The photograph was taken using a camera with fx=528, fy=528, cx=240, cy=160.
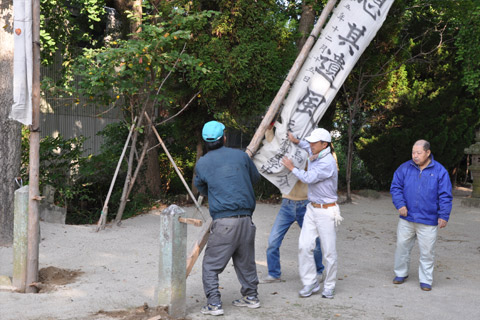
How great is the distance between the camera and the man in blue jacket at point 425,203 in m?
5.70

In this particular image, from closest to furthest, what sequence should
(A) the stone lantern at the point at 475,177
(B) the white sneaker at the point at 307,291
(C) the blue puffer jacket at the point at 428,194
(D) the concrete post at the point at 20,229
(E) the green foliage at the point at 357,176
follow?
(B) the white sneaker at the point at 307,291, (D) the concrete post at the point at 20,229, (C) the blue puffer jacket at the point at 428,194, (A) the stone lantern at the point at 475,177, (E) the green foliage at the point at 357,176

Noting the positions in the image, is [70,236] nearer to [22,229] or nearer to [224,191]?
[22,229]

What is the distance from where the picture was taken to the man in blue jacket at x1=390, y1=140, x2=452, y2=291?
5.70 metres

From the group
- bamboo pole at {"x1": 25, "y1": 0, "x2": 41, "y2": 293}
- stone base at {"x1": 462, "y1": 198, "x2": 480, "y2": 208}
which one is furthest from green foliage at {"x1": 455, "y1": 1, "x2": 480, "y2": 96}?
bamboo pole at {"x1": 25, "y1": 0, "x2": 41, "y2": 293}

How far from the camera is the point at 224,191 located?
4633 mm

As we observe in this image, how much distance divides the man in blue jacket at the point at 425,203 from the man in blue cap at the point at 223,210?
207cm

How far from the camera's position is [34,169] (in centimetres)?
546

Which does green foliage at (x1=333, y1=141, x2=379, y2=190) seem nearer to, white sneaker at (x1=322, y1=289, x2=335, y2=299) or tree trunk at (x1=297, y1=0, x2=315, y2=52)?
tree trunk at (x1=297, y1=0, x2=315, y2=52)

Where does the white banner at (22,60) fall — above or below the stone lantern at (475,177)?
above

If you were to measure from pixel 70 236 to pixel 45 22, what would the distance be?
574cm

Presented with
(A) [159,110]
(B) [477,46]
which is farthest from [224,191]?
(B) [477,46]

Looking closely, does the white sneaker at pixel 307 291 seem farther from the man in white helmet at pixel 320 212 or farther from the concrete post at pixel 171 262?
the concrete post at pixel 171 262

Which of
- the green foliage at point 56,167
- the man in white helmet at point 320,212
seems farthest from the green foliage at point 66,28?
the man in white helmet at point 320,212

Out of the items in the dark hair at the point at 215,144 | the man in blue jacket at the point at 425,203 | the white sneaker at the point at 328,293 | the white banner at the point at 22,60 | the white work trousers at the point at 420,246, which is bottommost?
the white sneaker at the point at 328,293
